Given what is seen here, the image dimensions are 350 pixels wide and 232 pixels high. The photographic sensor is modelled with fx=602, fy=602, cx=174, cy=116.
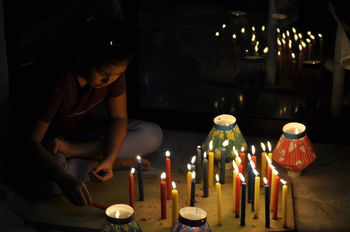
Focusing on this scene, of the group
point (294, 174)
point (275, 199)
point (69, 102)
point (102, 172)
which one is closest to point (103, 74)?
point (69, 102)

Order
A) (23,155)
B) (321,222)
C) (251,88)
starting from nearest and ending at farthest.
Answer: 1. (321,222)
2. (23,155)
3. (251,88)

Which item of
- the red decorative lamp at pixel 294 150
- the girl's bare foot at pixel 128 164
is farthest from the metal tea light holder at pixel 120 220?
the red decorative lamp at pixel 294 150

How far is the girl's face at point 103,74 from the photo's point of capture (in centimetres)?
280

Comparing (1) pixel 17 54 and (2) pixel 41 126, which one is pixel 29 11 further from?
(2) pixel 41 126

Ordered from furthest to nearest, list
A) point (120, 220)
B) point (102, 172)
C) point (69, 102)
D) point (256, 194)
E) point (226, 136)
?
point (226, 136), point (102, 172), point (69, 102), point (256, 194), point (120, 220)

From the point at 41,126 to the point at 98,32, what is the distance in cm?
58

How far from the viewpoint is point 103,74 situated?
9.35 ft

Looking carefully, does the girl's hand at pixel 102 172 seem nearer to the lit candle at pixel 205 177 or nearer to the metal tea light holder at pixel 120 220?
the lit candle at pixel 205 177

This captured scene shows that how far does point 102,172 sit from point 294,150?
1.04m

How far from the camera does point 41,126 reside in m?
3.00

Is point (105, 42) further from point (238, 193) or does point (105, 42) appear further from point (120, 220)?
point (238, 193)

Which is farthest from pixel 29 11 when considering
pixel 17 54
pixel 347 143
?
pixel 347 143

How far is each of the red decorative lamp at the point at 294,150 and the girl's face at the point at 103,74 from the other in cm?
101

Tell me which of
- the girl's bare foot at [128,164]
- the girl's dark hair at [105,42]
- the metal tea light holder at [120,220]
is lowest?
the girl's bare foot at [128,164]
